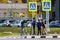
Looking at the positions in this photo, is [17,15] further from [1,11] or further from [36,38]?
[36,38]

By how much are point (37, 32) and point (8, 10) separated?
42193 mm

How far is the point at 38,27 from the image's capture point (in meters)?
24.4

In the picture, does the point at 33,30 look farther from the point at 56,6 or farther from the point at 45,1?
the point at 56,6

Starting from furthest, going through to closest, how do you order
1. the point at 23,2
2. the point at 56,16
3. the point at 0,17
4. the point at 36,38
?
the point at 23,2
the point at 0,17
the point at 56,16
the point at 36,38

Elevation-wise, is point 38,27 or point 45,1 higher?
point 45,1

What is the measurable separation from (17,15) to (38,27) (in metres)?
42.5

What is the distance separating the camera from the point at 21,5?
67375 mm

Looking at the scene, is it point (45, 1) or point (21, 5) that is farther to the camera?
point (21, 5)

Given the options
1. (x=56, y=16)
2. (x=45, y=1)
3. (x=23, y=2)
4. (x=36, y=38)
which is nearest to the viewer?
(x=36, y=38)

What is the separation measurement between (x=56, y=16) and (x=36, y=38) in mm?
38312

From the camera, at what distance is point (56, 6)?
6000 cm

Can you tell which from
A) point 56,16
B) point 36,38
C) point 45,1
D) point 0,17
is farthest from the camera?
point 0,17

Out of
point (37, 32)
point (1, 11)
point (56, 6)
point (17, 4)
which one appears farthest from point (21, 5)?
point (37, 32)

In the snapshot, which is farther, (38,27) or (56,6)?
(56,6)
